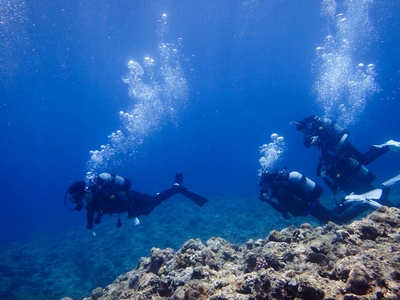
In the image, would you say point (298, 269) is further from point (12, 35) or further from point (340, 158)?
point (12, 35)

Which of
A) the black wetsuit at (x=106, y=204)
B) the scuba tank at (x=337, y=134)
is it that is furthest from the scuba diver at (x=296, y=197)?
the black wetsuit at (x=106, y=204)

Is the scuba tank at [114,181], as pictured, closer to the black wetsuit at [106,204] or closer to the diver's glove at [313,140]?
the black wetsuit at [106,204]

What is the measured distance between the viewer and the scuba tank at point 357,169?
7661 mm

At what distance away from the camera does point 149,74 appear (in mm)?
60219

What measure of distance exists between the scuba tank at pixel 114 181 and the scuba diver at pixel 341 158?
21.2ft

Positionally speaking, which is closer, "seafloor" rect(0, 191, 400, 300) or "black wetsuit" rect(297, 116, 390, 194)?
"seafloor" rect(0, 191, 400, 300)

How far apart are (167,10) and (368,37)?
203ft

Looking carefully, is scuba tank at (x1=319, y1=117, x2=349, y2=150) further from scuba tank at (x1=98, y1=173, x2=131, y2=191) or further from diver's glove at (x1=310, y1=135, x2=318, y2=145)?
scuba tank at (x1=98, y1=173, x2=131, y2=191)

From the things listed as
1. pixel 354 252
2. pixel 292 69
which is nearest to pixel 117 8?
pixel 354 252

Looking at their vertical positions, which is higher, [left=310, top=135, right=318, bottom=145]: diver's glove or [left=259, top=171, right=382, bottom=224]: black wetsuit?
[left=310, top=135, right=318, bottom=145]: diver's glove

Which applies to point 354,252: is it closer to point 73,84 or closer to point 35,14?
point 35,14

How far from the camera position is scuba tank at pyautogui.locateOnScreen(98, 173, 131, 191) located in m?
7.27

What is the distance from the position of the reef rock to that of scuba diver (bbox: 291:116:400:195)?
437 centimetres

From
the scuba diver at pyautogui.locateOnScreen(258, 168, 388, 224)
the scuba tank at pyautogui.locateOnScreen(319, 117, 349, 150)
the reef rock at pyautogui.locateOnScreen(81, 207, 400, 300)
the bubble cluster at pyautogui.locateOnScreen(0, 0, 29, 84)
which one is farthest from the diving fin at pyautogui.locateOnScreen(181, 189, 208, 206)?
the bubble cluster at pyautogui.locateOnScreen(0, 0, 29, 84)
